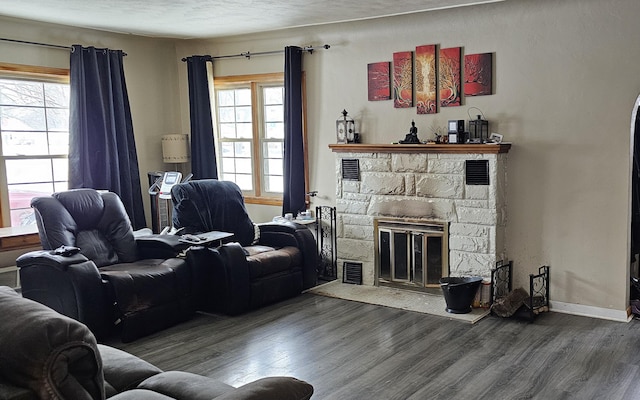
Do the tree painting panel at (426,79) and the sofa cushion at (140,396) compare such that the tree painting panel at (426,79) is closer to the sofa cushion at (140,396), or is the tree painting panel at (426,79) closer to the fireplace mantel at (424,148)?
the fireplace mantel at (424,148)

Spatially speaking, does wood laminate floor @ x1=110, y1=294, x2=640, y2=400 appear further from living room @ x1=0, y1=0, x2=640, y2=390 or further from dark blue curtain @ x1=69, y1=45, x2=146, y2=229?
dark blue curtain @ x1=69, y1=45, x2=146, y2=229

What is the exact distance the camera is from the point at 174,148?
6691 mm

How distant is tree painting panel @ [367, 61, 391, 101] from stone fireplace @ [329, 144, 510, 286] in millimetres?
503

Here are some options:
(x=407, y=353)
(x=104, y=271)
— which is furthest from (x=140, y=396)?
(x=104, y=271)

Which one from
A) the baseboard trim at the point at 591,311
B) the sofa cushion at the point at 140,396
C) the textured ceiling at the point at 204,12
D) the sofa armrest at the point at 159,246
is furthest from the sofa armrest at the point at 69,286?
the baseboard trim at the point at 591,311

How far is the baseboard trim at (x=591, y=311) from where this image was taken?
4.58 metres

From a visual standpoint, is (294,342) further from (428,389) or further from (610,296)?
(610,296)

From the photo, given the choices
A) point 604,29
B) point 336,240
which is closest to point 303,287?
point 336,240

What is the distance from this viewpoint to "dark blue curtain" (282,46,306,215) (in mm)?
5988

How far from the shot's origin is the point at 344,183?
5840 millimetres

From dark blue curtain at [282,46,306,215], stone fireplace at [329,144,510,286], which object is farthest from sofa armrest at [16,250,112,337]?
stone fireplace at [329,144,510,286]

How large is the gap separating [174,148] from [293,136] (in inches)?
59.4

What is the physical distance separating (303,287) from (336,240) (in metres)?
0.69

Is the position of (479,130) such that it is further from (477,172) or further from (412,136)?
(412,136)
